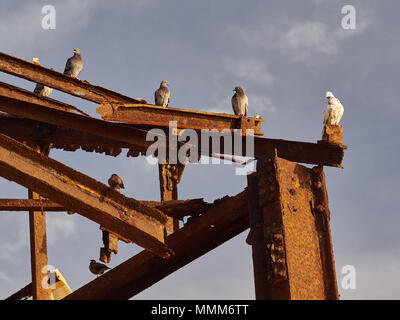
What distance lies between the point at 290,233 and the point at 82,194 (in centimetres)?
144

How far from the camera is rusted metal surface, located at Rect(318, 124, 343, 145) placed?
17.5 ft

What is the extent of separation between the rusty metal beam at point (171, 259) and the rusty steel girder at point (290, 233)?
17.6 inches

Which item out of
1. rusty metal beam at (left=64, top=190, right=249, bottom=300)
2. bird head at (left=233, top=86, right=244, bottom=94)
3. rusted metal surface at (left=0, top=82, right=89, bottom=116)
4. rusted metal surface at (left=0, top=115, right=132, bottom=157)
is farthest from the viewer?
bird head at (left=233, top=86, right=244, bottom=94)

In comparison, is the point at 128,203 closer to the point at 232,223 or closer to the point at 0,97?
the point at 232,223

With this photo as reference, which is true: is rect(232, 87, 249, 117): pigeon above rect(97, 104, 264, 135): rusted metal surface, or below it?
above

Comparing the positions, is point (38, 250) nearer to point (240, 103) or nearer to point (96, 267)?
point (96, 267)

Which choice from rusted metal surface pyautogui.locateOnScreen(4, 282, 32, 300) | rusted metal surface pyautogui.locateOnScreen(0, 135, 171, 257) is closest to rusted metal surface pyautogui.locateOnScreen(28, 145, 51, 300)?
rusted metal surface pyautogui.locateOnScreen(4, 282, 32, 300)

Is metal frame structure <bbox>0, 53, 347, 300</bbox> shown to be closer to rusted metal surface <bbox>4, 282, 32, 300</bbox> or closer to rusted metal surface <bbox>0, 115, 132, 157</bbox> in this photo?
rusted metal surface <bbox>0, 115, 132, 157</bbox>

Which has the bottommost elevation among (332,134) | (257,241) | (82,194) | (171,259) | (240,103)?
(257,241)

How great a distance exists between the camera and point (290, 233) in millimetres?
4559

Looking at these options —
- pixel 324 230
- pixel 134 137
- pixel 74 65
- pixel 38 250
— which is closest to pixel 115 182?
pixel 38 250

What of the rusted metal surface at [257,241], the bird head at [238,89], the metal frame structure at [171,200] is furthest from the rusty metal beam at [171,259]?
the bird head at [238,89]
